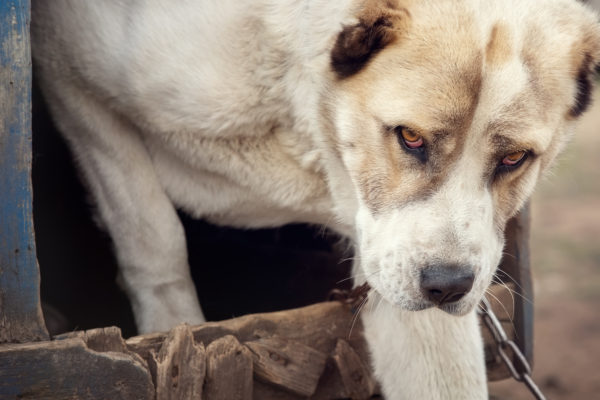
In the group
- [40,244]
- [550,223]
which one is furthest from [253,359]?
[550,223]

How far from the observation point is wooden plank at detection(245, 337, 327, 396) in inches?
98.0

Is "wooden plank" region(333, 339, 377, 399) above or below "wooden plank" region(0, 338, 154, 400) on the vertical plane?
below

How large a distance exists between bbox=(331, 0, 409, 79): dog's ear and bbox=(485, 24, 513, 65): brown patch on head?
0.81 ft

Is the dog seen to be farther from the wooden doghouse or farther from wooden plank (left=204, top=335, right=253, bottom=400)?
wooden plank (left=204, top=335, right=253, bottom=400)

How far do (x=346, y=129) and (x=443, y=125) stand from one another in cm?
34

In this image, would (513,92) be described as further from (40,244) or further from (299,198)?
(40,244)

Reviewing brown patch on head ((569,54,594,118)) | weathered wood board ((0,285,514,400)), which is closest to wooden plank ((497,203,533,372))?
brown patch on head ((569,54,594,118))

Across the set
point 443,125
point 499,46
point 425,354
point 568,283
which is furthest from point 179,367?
point 568,283

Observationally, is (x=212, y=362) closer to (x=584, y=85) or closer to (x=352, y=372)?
(x=352, y=372)

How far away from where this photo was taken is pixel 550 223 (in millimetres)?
7270

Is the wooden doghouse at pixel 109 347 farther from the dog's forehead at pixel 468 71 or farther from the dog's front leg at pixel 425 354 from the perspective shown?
the dog's forehead at pixel 468 71

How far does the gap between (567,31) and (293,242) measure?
1992 millimetres

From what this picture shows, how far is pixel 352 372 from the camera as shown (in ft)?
8.91

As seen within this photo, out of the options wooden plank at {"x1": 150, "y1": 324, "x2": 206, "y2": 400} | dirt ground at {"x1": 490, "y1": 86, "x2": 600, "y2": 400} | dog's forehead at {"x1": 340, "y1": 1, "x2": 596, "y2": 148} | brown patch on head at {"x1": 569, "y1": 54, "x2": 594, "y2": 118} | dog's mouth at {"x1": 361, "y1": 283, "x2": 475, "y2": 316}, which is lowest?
dirt ground at {"x1": 490, "y1": 86, "x2": 600, "y2": 400}
